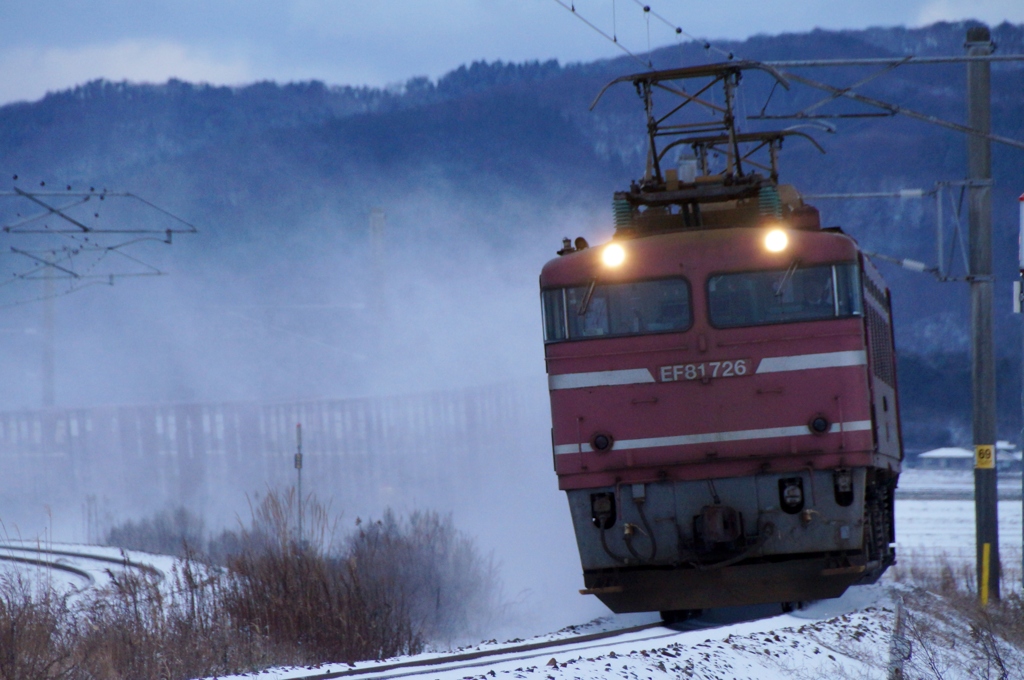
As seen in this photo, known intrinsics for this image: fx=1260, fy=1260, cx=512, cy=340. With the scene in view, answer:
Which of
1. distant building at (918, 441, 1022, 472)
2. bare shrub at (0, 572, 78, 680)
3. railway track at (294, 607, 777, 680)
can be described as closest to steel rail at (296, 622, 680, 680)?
railway track at (294, 607, 777, 680)

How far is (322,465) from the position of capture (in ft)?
129

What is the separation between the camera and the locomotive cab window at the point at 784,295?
1132 centimetres

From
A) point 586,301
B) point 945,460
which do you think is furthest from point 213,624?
point 945,460

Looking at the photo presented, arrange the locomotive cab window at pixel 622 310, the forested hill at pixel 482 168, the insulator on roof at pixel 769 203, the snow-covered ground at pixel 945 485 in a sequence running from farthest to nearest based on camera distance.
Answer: the forested hill at pixel 482 168 → the snow-covered ground at pixel 945 485 → the insulator on roof at pixel 769 203 → the locomotive cab window at pixel 622 310

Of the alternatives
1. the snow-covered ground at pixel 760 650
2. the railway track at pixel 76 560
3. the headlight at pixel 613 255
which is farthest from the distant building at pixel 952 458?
the headlight at pixel 613 255

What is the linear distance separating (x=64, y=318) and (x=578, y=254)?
9174cm

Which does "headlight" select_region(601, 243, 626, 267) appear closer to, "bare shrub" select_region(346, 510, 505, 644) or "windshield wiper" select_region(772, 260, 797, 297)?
"windshield wiper" select_region(772, 260, 797, 297)

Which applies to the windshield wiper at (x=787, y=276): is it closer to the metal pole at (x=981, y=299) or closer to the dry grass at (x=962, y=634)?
the dry grass at (x=962, y=634)

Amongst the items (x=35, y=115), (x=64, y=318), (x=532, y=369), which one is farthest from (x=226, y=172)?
(x=532, y=369)

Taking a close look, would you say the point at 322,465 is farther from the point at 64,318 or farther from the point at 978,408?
the point at 64,318

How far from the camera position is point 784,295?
1149cm

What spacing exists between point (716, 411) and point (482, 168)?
6799 inches

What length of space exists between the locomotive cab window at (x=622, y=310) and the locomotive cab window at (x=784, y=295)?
330 mm

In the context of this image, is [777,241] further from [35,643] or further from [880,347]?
[35,643]
